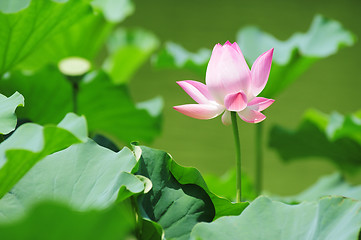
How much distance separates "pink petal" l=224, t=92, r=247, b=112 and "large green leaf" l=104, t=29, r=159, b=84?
1278 millimetres

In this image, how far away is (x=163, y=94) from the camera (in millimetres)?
2965

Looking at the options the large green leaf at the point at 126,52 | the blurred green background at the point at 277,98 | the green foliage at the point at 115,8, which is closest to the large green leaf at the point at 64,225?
the green foliage at the point at 115,8

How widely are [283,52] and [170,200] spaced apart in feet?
3.36

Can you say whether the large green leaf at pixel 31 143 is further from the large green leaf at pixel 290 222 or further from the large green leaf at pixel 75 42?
the large green leaf at pixel 75 42

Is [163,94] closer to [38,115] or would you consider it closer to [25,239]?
[38,115]

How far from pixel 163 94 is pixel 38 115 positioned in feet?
5.80

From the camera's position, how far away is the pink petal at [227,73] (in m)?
0.58

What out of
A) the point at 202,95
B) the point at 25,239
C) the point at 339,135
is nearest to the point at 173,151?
the point at 339,135

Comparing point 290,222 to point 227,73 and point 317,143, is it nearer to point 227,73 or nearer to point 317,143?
point 227,73

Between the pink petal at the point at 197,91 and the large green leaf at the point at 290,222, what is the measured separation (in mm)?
122

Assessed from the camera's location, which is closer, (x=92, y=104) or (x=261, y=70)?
(x=261, y=70)

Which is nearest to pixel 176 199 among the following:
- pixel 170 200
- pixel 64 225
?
pixel 170 200

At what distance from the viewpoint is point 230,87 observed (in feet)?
1.93

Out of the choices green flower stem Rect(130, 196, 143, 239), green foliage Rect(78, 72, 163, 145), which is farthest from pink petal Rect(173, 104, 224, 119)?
green foliage Rect(78, 72, 163, 145)
